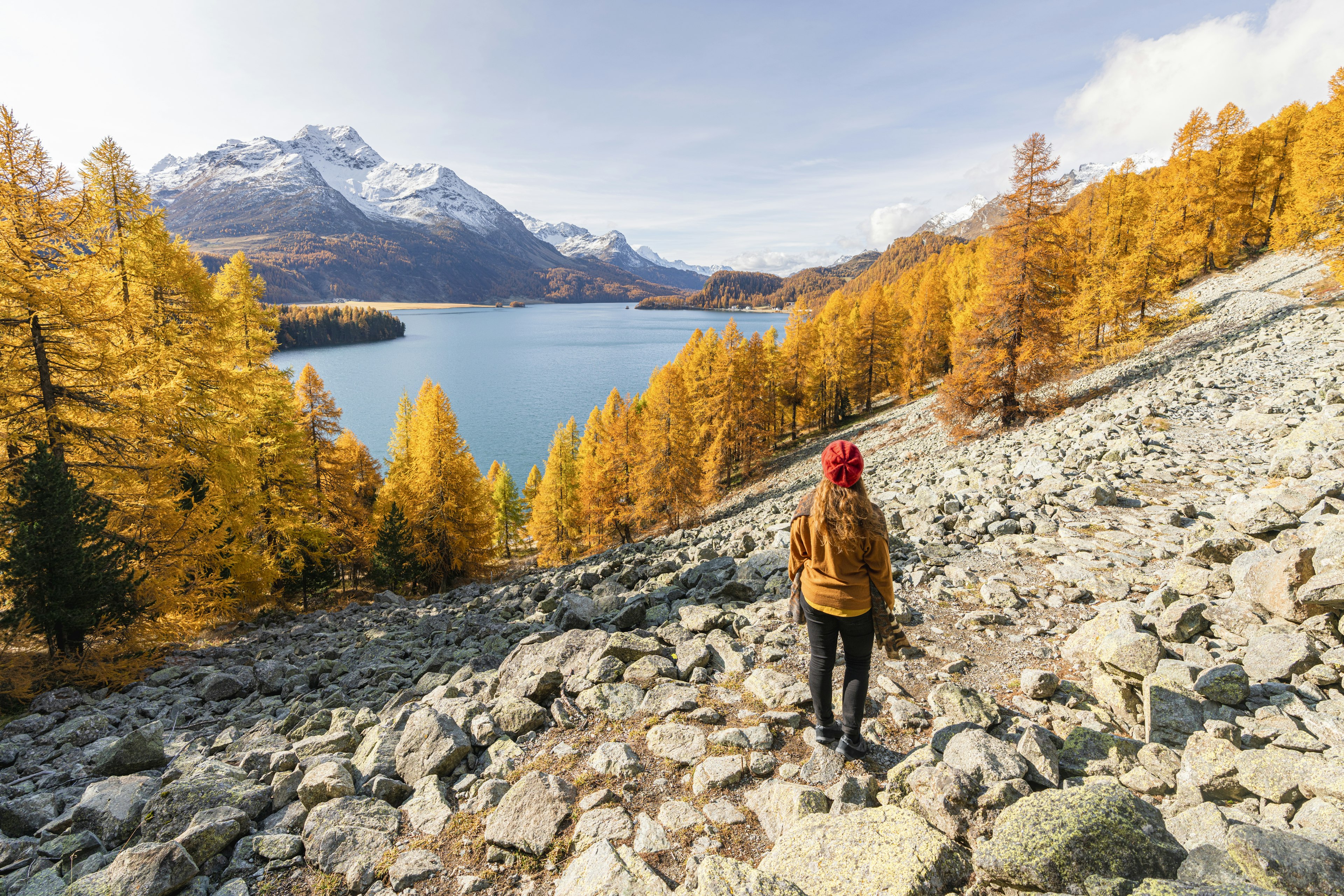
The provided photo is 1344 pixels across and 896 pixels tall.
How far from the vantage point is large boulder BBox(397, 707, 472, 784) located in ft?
16.9

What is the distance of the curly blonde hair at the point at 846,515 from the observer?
449 centimetres

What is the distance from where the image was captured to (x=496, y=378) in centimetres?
8919

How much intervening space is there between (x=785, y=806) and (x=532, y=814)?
1.99 m

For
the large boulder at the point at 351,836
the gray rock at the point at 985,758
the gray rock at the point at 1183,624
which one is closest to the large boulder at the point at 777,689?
the gray rock at the point at 985,758

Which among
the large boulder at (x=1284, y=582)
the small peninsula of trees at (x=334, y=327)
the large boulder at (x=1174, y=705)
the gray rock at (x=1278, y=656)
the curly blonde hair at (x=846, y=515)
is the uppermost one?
the small peninsula of trees at (x=334, y=327)

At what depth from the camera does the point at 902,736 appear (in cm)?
496

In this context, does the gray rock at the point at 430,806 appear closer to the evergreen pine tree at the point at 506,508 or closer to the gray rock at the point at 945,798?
the gray rock at the point at 945,798

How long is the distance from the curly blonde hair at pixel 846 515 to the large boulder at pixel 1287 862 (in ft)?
8.17

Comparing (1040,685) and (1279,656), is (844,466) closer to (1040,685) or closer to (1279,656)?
(1040,685)

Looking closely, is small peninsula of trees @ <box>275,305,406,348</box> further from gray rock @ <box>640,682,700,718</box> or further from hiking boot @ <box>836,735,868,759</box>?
hiking boot @ <box>836,735,868,759</box>

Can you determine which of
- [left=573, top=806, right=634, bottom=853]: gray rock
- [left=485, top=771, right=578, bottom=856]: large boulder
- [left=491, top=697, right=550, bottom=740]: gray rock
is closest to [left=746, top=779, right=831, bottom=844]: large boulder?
[left=573, top=806, right=634, bottom=853]: gray rock

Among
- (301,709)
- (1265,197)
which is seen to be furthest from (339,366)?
(1265,197)

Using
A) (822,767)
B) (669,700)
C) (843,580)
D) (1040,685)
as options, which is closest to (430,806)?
(669,700)

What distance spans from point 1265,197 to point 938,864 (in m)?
58.2
